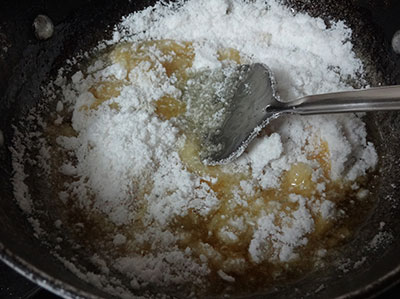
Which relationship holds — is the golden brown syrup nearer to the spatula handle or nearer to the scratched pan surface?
the scratched pan surface

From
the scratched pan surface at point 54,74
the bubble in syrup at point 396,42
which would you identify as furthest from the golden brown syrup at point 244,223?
the bubble in syrup at point 396,42

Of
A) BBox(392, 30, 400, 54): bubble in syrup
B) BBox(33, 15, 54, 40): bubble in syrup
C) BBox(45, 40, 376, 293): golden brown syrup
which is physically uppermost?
BBox(392, 30, 400, 54): bubble in syrup

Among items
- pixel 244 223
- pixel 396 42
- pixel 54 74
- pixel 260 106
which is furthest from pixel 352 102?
pixel 54 74

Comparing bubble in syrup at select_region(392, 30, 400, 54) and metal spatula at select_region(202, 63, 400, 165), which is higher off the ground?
bubble in syrup at select_region(392, 30, 400, 54)

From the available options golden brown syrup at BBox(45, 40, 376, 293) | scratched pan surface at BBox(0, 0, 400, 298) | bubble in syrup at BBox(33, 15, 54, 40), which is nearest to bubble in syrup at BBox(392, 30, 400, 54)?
scratched pan surface at BBox(0, 0, 400, 298)

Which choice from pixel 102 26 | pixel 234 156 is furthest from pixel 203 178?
pixel 102 26

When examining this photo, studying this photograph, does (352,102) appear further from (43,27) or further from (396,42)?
(43,27)

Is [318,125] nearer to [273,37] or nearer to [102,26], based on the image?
[273,37]
